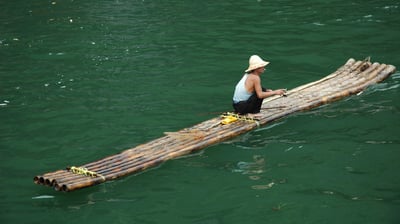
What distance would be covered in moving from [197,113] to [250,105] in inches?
50.2

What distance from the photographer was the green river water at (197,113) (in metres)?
8.19

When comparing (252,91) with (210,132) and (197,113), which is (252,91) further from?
(197,113)

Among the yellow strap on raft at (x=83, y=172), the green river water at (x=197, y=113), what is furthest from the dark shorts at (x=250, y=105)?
the yellow strap on raft at (x=83, y=172)

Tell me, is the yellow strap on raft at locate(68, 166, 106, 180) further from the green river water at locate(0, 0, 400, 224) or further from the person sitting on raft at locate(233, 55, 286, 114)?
the person sitting on raft at locate(233, 55, 286, 114)

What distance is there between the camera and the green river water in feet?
26.9

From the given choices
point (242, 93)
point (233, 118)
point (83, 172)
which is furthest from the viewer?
point (242, 93)

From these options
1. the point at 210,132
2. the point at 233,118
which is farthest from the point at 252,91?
the point at 210,132

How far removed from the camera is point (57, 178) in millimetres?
8312

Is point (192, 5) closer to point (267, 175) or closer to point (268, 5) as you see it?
point (268, 5)

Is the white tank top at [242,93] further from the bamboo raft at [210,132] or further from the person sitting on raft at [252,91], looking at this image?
the bamboo raft at [210,132]

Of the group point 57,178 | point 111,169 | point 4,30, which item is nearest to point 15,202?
point 57,178

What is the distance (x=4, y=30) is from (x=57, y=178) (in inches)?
462

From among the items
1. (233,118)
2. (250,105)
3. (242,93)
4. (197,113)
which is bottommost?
(197,113)

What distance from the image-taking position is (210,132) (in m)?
9.90
